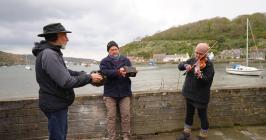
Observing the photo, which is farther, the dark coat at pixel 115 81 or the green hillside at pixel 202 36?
the green hillside at pixel 202 36

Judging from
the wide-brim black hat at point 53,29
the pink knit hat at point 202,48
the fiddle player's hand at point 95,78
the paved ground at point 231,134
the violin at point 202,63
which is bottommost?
the paved ground at point 231,134

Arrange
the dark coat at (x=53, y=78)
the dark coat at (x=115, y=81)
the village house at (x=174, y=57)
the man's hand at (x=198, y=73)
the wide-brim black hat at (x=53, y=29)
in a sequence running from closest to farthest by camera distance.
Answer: the dark coat at (x=53, y=78)
the wide-brim black hat at (x=53, y=29)
the man's hand at (x=198, y=73)
the dark coat at (x=115, y=81)
the village house at (x=174, y=57)

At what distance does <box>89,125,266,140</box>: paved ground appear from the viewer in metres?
5.16

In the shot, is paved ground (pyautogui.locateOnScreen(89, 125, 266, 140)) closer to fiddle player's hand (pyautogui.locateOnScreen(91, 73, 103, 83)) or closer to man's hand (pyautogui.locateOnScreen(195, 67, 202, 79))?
man's hand (pyautogui.locateOnScreen(195, 67, 202, 79))

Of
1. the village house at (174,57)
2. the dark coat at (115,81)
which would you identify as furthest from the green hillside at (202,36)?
the dark coat at (115,81)

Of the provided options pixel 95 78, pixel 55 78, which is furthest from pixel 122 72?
A: pixel 55 78

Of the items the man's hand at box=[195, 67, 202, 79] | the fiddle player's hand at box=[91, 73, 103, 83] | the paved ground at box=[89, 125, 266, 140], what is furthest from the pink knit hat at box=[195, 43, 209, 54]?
the fiddle player's hand at box=[91, 73, 103, 83]

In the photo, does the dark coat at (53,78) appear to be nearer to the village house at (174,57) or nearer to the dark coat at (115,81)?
the dark coat at (115,81)

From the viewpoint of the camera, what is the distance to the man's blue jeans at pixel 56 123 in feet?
11.2

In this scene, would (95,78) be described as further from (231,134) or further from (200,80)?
(231,134)

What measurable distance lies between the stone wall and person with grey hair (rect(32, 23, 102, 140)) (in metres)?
1.82

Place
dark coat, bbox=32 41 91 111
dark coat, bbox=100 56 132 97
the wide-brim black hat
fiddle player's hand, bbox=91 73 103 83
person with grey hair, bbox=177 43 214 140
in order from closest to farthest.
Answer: dark coat, bbox=32 41 91 111, the wide-brim black hat, fiddle player's hand, bbox=91 73 103 83, person with grey hair, bbox=177 43 214 140, dark coat, bbox=100 56 132 97

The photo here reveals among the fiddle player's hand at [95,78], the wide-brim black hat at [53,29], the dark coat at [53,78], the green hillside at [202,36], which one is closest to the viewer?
the dark coat at [53,78]

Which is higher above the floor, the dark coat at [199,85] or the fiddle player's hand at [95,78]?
the fiddle player's hand at [95,78]
